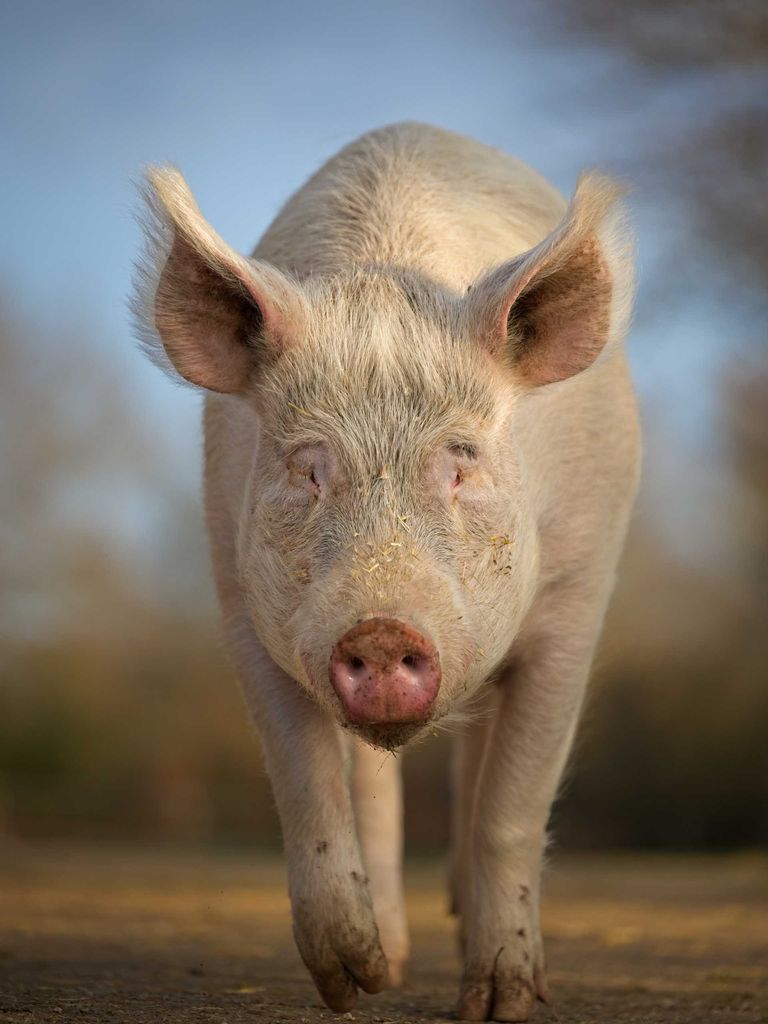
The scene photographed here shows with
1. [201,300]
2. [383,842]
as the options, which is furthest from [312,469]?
[383,842]

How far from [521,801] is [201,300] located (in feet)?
5.74

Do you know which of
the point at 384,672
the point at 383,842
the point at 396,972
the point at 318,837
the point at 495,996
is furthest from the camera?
the point at 383,842

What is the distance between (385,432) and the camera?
3652 millimetres

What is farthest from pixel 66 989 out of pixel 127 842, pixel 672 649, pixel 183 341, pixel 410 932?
pixel 672 649

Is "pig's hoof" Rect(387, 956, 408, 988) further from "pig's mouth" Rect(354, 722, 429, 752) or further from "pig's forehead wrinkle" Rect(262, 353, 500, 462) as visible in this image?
"pig's forehead wrinkle" Rect(262, 353, 500, 462)

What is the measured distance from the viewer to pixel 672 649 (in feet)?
61.5

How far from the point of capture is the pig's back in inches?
173

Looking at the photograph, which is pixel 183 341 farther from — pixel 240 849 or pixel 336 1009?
pixel 240 849

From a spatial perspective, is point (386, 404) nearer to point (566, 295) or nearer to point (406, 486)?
point (406, 486)

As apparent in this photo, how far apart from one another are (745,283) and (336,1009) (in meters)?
9.49

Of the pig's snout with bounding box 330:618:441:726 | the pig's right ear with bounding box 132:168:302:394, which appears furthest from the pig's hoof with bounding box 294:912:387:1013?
the pig's right ear with bounding box 132:168:302:394

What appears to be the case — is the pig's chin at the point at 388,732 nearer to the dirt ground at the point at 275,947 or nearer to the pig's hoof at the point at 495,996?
the dirt ground at the point at 275,947

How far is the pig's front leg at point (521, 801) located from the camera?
4.34 m

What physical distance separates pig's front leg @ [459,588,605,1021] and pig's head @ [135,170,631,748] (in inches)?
23.2
